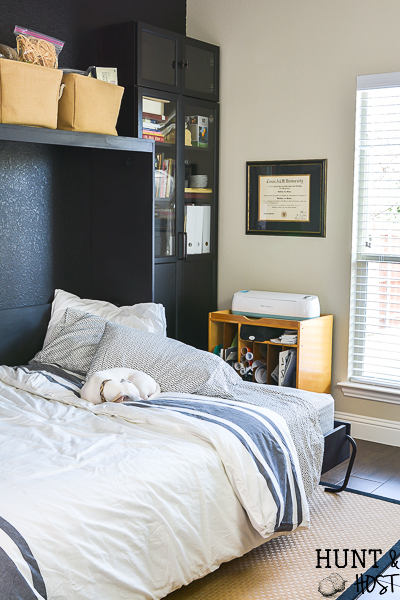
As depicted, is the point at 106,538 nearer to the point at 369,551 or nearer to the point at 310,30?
the point at 369,551

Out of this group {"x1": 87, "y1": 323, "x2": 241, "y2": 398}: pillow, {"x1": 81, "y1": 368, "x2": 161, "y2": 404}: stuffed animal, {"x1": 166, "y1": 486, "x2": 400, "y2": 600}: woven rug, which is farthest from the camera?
{"x1": 87, "y1": 323, "x2": 241, "y2": 398}: pillow

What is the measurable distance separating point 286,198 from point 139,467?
2.39m

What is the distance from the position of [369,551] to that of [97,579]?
1183mm

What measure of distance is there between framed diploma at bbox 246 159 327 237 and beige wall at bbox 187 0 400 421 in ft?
0.17

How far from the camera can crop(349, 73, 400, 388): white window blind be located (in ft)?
11.7

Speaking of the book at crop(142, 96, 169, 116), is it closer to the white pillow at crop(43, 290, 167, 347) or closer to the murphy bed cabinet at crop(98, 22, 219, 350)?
the murphy bed cabinet at crop(98, 22, 219, 350)

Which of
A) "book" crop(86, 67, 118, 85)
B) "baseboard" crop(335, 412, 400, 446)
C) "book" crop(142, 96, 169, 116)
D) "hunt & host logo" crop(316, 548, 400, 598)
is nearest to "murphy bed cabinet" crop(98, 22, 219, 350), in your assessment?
"book" crop(142, 96, 169, 116)

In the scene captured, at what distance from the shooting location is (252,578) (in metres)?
2.27

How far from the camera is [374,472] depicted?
3.23 metres

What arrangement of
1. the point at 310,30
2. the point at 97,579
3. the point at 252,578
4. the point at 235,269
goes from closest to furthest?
the point at 97,579, the point at 252,578, the point at 310,30, the point at 235,269

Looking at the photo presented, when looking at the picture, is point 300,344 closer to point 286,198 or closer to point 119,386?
point 286,198

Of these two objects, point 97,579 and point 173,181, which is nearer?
point 97,579

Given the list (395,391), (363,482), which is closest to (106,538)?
(363,482)

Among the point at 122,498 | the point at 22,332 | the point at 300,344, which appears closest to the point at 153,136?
the point at 22,332
